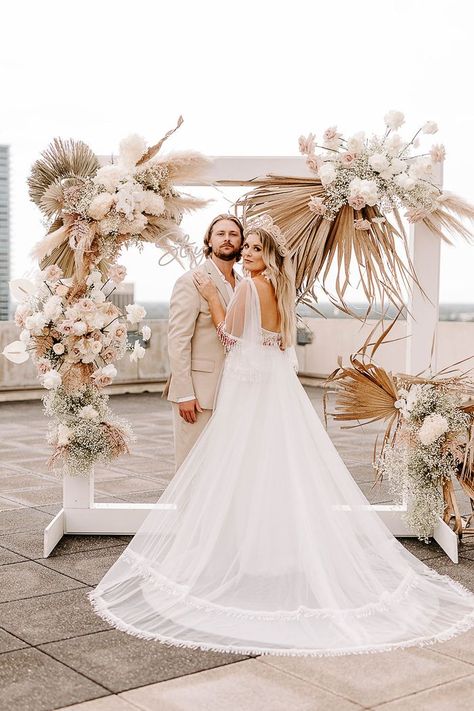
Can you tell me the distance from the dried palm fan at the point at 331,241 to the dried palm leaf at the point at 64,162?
915mm

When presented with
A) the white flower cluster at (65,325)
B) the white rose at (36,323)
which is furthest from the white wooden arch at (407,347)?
the white rose at (36,323)

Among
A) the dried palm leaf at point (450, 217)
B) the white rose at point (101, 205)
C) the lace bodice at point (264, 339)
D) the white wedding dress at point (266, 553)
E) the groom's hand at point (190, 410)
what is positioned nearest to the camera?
the white wedding dress at point (266, 553)

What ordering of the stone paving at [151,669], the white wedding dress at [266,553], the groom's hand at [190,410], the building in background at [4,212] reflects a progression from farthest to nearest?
the building in background at [4,212] < the groom's hand at [190,410] < the white wedding dress at [266,553] < the stone paving at [151,669]

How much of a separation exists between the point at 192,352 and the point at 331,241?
1029 millimetres

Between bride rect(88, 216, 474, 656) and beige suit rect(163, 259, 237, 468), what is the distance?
0.59 feet

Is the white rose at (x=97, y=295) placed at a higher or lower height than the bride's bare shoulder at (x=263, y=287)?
lower

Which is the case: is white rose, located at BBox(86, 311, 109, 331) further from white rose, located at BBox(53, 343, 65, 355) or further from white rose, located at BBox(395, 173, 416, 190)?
white rose, located at BBox(395, 173, 416, 190)

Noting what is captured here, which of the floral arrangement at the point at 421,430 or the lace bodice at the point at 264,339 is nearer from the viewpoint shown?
the lace bodice at the point at 264,339

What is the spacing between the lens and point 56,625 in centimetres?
386

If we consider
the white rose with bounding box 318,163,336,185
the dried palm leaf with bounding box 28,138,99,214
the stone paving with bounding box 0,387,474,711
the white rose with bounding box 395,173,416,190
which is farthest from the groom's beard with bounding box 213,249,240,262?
the stone paving with bounding box 0,387,474,711

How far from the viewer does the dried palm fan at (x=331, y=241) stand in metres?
5.19

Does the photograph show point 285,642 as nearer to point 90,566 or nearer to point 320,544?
point 320,544

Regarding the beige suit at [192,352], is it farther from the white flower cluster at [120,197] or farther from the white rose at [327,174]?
the white rose at [327,174]

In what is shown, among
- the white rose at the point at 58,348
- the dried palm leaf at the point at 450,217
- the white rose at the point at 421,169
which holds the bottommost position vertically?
the white rose at the point at 58,348
